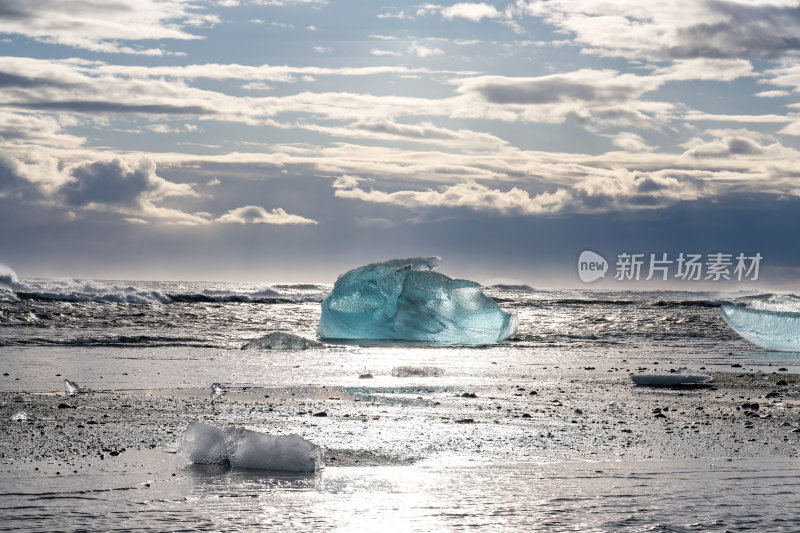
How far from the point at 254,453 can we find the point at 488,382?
18.2ft

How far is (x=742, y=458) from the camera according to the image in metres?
5.16

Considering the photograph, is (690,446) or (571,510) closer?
(571,510)

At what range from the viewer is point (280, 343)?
49.9ft

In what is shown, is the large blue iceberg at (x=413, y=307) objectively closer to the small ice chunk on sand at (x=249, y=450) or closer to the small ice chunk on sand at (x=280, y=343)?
the small ice chunk on sand at (x=280, y=343)

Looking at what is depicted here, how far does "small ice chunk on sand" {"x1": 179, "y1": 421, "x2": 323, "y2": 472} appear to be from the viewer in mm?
4582

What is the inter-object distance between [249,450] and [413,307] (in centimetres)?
1399

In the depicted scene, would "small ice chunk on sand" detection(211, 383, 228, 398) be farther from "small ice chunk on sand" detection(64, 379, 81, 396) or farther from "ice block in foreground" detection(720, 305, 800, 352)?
"ice block in foreground" detection(720, 305, 800, 352)

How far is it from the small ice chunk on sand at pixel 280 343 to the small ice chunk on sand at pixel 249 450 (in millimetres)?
10151

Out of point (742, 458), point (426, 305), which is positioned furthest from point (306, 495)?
point (426, 305)

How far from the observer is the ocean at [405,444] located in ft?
12.1

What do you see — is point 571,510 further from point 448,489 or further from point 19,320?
point 19,320

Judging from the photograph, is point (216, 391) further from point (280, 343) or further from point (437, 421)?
point (280, 343)

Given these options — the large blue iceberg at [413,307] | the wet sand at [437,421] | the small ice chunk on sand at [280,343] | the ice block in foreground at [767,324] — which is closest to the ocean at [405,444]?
the wet sand at [437,421]

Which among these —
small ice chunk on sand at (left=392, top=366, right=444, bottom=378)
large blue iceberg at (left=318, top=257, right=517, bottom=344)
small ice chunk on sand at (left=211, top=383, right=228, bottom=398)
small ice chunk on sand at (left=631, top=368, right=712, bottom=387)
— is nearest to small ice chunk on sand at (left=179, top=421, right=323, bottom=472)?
small ice chunk on sand at (left=211, top=383, right=228, bottom=398)
